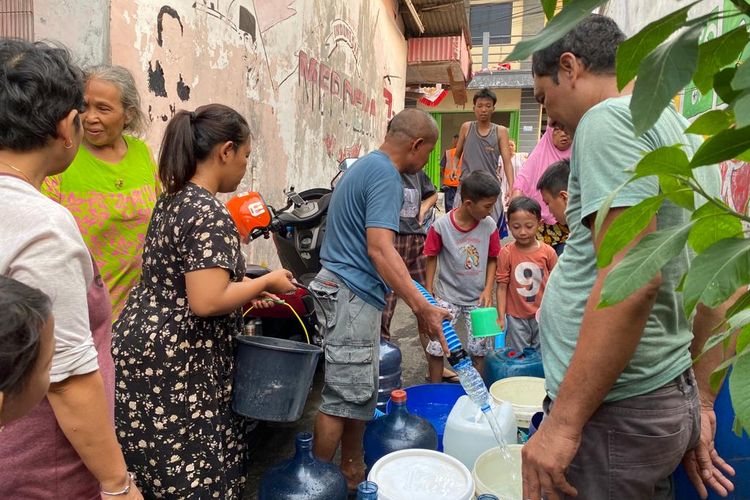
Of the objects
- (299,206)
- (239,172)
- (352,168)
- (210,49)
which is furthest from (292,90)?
(239,172)

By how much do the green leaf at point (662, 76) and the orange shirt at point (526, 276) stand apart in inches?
131

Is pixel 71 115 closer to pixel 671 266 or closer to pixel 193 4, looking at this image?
pixel 671 266

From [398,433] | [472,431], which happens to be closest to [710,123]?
[472,431]

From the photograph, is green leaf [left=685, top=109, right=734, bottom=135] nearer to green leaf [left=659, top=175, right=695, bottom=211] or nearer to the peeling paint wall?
green leaf [left=659, top=175, right=695, bottom=211]

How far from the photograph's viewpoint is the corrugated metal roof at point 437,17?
473 inches

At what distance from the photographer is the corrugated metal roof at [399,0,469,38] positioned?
1201 centimetres

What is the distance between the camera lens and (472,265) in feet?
12.9

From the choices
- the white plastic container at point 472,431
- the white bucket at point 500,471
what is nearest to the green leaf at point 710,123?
the white bucket at point 500,471

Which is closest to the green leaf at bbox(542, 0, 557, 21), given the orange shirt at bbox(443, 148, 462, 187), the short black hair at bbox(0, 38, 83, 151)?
the short black hair at bbox(0, 38, 83, 151)

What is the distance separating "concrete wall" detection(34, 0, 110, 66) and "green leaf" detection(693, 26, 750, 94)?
2.94m

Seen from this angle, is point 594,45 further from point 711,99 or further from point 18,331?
point 711,99

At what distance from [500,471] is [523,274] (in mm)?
1874

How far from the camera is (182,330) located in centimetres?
181

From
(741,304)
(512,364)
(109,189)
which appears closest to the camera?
(741,304)
